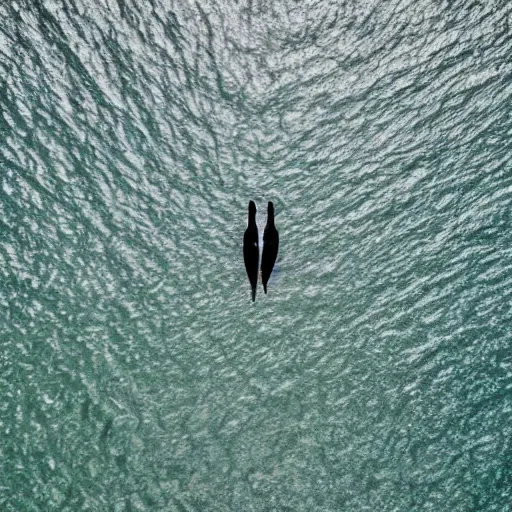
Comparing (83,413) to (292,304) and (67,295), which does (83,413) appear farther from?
(292,304)

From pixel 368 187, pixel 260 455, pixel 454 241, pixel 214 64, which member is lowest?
pixel 260 455

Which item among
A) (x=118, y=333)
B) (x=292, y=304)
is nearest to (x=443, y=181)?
(x=292, y=304)
